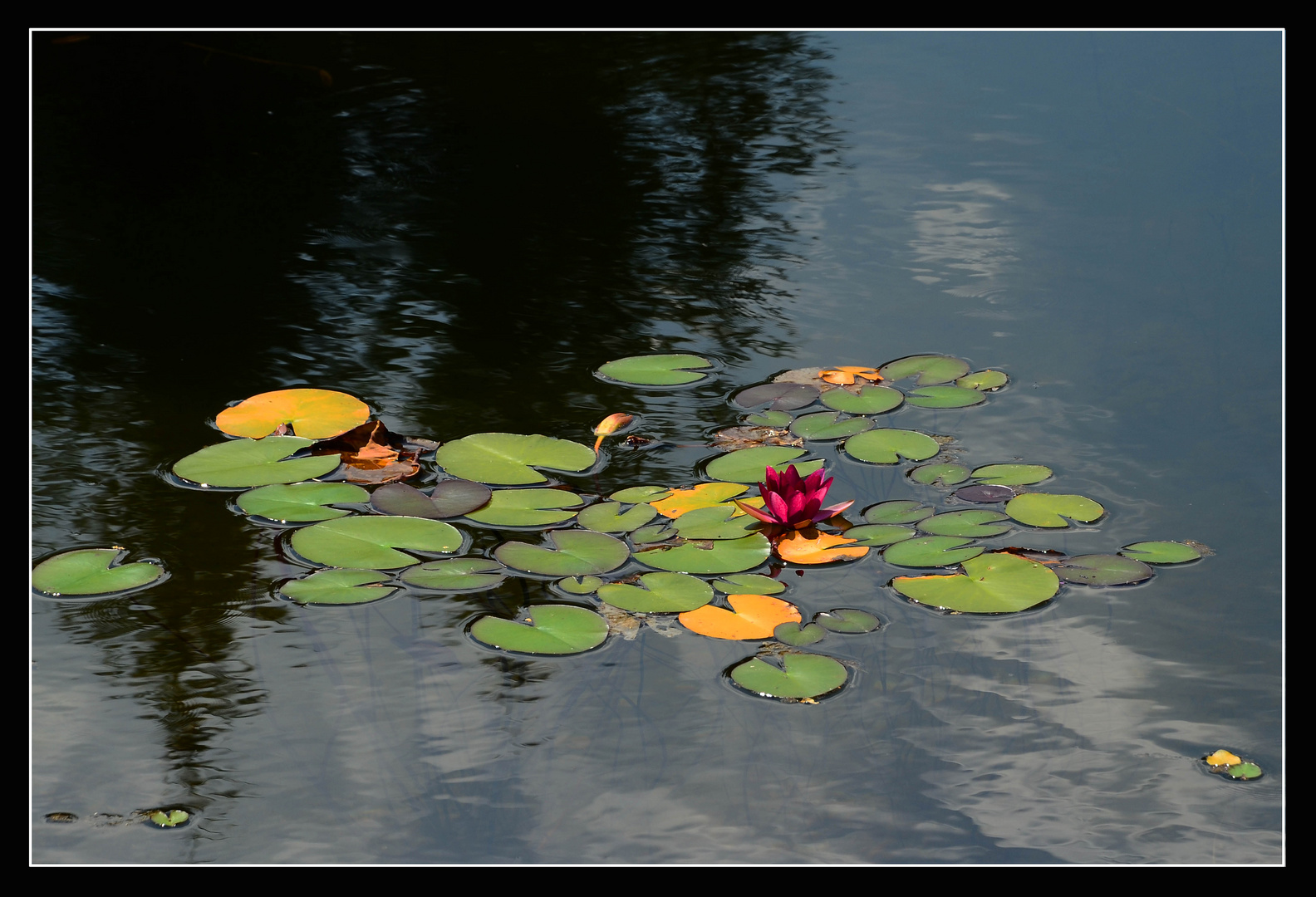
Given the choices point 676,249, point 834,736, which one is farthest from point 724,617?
point 676,249

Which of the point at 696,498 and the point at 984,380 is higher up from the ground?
the point at 984,380

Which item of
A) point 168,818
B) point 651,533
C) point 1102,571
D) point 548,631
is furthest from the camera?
point 651,533

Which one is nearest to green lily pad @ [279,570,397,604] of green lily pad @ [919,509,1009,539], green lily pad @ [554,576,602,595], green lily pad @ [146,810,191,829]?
green lily pad @ [554,576,602,595]

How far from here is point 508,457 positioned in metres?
3.19

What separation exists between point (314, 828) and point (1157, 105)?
197 inches

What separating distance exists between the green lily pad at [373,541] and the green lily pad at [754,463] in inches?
27.9

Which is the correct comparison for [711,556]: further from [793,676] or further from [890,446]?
[890,446]

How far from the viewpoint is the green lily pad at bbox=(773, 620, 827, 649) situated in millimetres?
2547

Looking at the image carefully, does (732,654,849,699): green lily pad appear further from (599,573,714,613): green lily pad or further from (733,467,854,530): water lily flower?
(733,467,854,530): water lily flower

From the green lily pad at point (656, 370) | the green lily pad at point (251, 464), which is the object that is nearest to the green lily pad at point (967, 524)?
the green lily pad at point (656, 370)

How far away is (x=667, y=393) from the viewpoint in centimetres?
362

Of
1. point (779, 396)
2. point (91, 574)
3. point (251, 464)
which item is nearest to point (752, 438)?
point (779, 396)

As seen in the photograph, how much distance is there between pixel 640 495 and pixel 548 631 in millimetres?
592

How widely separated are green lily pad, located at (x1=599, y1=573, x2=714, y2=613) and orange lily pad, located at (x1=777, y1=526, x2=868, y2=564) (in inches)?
9.4
